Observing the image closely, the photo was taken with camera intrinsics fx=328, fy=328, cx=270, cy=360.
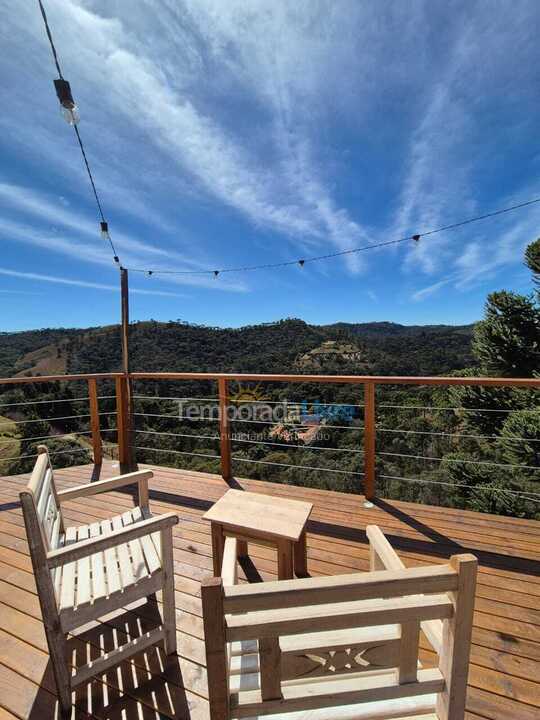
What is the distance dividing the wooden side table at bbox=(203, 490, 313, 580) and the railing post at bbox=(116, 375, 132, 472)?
202 centimetres

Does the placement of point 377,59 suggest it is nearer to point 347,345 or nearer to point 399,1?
point 399,1

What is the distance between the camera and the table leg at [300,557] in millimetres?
1798

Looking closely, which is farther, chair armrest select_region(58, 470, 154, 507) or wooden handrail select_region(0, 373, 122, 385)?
wooden handrail select_region(0, 373, 122, 385)

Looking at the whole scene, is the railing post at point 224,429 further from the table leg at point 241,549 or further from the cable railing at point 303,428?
the table leg at point 241,549

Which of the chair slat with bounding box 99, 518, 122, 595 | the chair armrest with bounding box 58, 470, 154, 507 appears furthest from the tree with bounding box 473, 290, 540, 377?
the chair slat with bounding box 99, 518, 122, 595

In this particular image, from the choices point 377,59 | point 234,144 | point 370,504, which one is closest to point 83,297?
point 234,144

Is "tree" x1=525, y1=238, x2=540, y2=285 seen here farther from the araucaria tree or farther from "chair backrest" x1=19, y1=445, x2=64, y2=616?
"chair backrest" x1=19, y1=445, x2=64, y2=616

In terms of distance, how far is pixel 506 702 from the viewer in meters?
1.16

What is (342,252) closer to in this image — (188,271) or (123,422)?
(188,271)

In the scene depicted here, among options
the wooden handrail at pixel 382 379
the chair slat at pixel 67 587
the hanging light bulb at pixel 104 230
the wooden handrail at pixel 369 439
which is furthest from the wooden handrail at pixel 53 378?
the wooden handrail at pixel 369 439

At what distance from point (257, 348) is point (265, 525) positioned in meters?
11.0

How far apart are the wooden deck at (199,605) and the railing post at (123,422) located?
65cm

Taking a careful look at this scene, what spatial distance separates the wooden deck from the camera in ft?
3.92

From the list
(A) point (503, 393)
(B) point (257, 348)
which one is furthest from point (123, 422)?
(B) point (257, 348)
